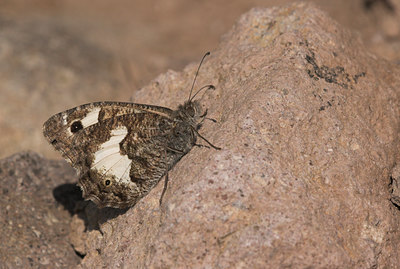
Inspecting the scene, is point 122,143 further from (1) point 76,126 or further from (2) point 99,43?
(2) point 99,43

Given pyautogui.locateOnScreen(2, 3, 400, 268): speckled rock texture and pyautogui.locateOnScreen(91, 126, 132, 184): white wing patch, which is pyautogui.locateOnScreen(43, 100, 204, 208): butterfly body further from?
pyautogui.locateOnScreen(2, 3, 400, 268): speckled rock texture

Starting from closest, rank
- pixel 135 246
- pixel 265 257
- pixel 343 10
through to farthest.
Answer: pixel 265 257
pixel 135 246
pixel 343 10

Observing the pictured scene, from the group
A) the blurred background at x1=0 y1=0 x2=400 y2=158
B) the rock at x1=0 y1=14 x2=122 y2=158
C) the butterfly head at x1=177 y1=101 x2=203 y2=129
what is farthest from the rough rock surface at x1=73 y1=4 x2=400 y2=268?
the rock at x1=0 y1=14 x2=122 y2=158

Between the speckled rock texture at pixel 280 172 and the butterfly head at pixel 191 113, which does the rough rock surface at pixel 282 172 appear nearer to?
the speckled rock texture at pixel 280 172

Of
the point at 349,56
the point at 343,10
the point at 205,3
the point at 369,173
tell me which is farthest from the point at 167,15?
the point at 369,173

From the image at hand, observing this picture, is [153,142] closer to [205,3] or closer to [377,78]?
[377,78]
